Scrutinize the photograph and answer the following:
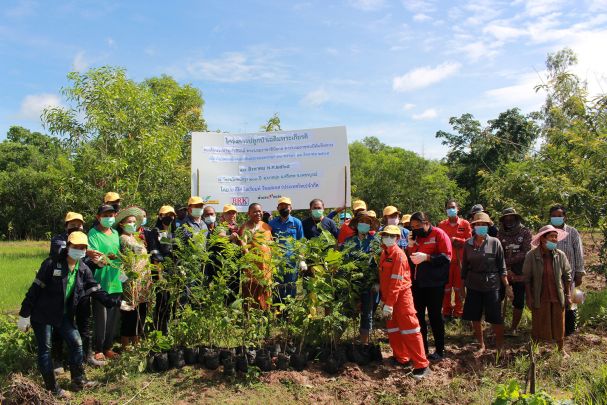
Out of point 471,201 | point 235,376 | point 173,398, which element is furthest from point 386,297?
point 471,201

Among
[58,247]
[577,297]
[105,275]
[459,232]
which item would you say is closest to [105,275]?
[105,275]

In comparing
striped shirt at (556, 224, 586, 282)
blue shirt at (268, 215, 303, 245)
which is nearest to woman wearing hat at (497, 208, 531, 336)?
striped shirt at (556, 224, 586, 282)

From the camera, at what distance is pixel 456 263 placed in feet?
22.3

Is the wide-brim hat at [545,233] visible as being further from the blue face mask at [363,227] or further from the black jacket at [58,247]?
the black jacket at [58,247]

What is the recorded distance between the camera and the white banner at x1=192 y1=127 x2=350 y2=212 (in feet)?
24.5

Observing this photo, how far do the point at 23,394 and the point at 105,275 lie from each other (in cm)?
144

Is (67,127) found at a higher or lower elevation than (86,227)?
higher

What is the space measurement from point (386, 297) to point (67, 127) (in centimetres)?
666

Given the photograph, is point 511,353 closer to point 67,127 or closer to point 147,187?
point 147,187

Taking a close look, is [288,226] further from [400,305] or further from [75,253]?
[75,253]

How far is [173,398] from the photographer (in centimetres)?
445

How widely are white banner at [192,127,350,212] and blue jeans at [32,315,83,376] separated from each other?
124 inches

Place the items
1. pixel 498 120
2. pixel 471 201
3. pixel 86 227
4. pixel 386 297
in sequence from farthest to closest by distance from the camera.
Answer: pixel 471 201 < pixel 498 120 < pixel 86 227 < pixel 386 297

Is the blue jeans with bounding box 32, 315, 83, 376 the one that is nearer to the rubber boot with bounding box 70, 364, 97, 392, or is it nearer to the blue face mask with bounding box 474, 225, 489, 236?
the rubber boot with bounding box 70, 364, 97, 392
